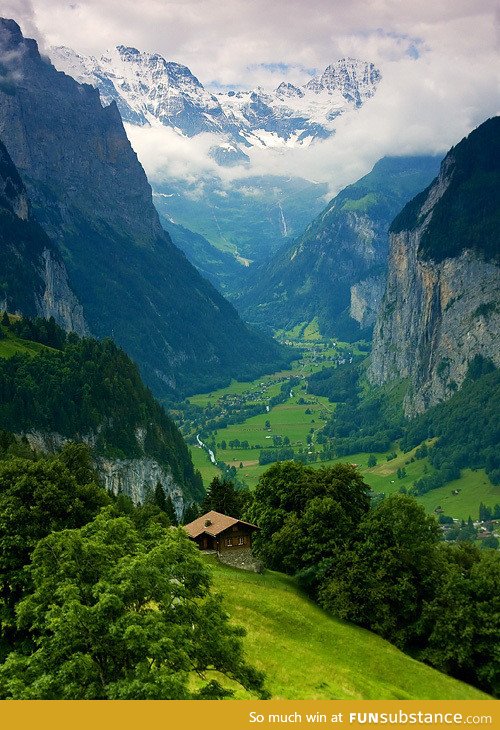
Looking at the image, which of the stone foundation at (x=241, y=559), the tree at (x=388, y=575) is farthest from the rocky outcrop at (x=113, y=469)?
the tree at (x=388, y=575)

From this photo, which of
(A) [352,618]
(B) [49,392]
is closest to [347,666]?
(A) [352,618]

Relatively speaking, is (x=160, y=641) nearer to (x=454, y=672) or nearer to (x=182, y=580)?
(x=182, y=580)

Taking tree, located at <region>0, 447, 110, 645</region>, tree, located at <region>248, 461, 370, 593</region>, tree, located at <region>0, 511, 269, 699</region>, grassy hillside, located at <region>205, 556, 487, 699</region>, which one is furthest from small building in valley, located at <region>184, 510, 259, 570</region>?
tree, located at <region>0, 511, 269, 699</region>

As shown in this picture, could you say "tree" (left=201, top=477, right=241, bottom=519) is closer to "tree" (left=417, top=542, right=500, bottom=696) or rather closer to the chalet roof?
the chalet roof

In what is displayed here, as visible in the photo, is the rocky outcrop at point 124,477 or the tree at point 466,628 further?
the rocky outcrop at point 124,477

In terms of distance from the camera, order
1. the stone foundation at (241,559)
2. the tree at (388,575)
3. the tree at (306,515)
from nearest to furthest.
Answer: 1. the tree at (388,575)
2. the tree at (306,515)
3. the stone foundation at (241,559)

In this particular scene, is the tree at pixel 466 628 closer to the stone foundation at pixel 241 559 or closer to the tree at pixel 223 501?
the stone foundation at pixel 241 559
